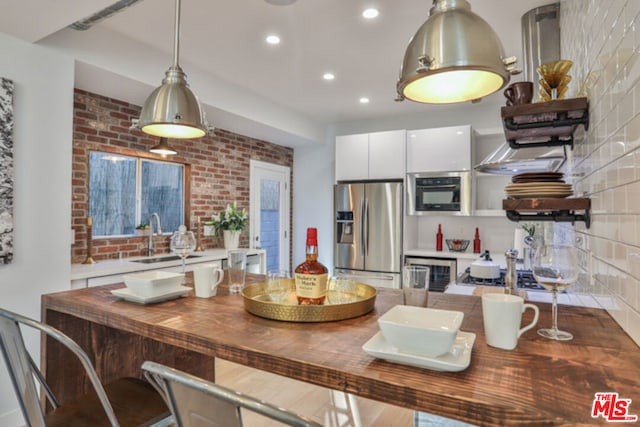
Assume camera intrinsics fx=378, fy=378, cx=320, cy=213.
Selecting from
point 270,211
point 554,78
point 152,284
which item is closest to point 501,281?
point 554,78

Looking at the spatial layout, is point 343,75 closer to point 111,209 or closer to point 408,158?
point 408,158

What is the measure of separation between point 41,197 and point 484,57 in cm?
260

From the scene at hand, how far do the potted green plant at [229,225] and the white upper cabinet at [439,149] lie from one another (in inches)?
80.2

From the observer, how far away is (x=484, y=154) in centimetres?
448

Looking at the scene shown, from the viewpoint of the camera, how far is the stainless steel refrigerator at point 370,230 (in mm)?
4258

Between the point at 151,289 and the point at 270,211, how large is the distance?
3945 mm

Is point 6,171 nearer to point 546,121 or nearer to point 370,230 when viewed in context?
point 546,121

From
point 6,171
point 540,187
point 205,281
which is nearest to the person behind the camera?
point 205,281

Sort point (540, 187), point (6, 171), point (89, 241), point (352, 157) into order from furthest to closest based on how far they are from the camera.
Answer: point (352, 157) → point (89, 241) → point (6, 171) → point (540, 187)

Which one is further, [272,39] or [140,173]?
[140,173]

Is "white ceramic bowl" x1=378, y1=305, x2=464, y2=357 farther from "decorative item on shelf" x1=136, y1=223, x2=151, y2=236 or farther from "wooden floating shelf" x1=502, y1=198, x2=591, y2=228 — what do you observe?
"decorative item on shelf" x1=136, y1=223, x2=151, y2=236

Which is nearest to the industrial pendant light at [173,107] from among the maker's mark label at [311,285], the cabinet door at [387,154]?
the maker's mark label at [311,285]

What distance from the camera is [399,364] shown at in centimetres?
84

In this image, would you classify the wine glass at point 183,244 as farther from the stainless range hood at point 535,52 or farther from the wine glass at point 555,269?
the stainless range hood at point 535,52
